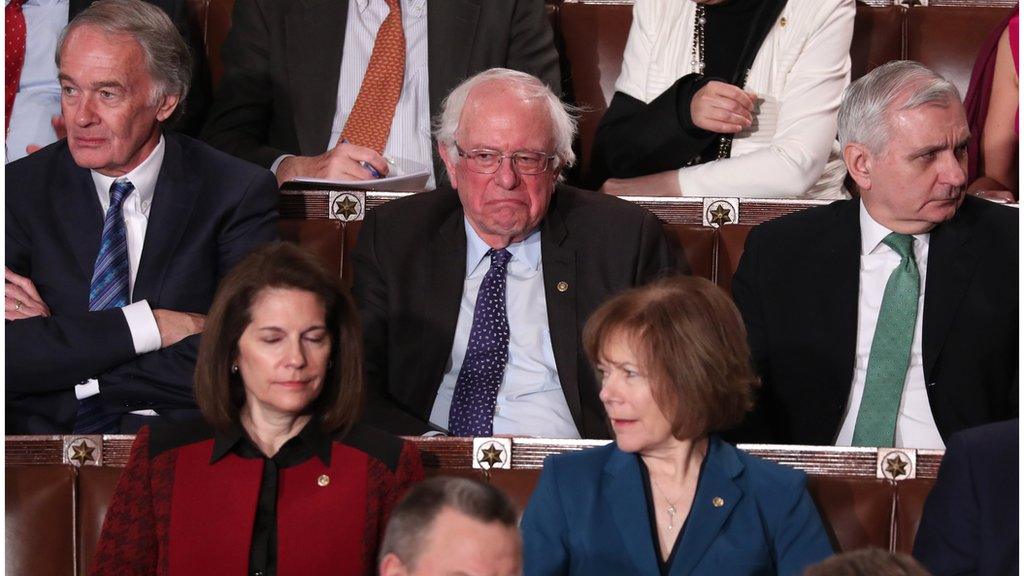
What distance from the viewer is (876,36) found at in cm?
300

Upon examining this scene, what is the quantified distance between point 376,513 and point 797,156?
1.26 metres

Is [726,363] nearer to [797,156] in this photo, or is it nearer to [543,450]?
[543,450]

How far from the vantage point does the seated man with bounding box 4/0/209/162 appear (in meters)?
2.85

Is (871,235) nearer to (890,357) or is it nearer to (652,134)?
(890,357)

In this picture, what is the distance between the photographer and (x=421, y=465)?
173 centimetres

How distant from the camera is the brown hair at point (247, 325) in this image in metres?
1.70

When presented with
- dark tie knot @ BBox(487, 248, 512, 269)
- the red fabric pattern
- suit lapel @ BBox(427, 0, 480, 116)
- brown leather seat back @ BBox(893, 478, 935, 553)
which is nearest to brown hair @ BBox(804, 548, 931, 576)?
brown leather seat back @ BBox(893, 478, 935, 553)

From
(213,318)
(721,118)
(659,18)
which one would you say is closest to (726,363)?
(213,318)

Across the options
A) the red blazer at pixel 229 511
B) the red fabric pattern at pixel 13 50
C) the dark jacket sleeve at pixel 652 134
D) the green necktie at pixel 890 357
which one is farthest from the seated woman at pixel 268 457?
the red fabric pattern at pixel 13 50

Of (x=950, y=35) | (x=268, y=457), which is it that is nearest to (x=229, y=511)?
(x=268, y=457)

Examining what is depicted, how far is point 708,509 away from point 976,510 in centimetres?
30

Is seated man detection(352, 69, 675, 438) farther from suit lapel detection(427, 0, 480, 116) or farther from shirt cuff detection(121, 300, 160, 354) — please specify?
suit lapel detection(427, 0, 480, 116)

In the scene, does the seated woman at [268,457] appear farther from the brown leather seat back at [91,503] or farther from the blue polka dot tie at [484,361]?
the blue polka dot tie at [484,361]

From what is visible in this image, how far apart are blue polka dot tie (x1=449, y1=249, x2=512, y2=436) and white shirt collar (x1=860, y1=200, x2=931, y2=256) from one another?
539mm
